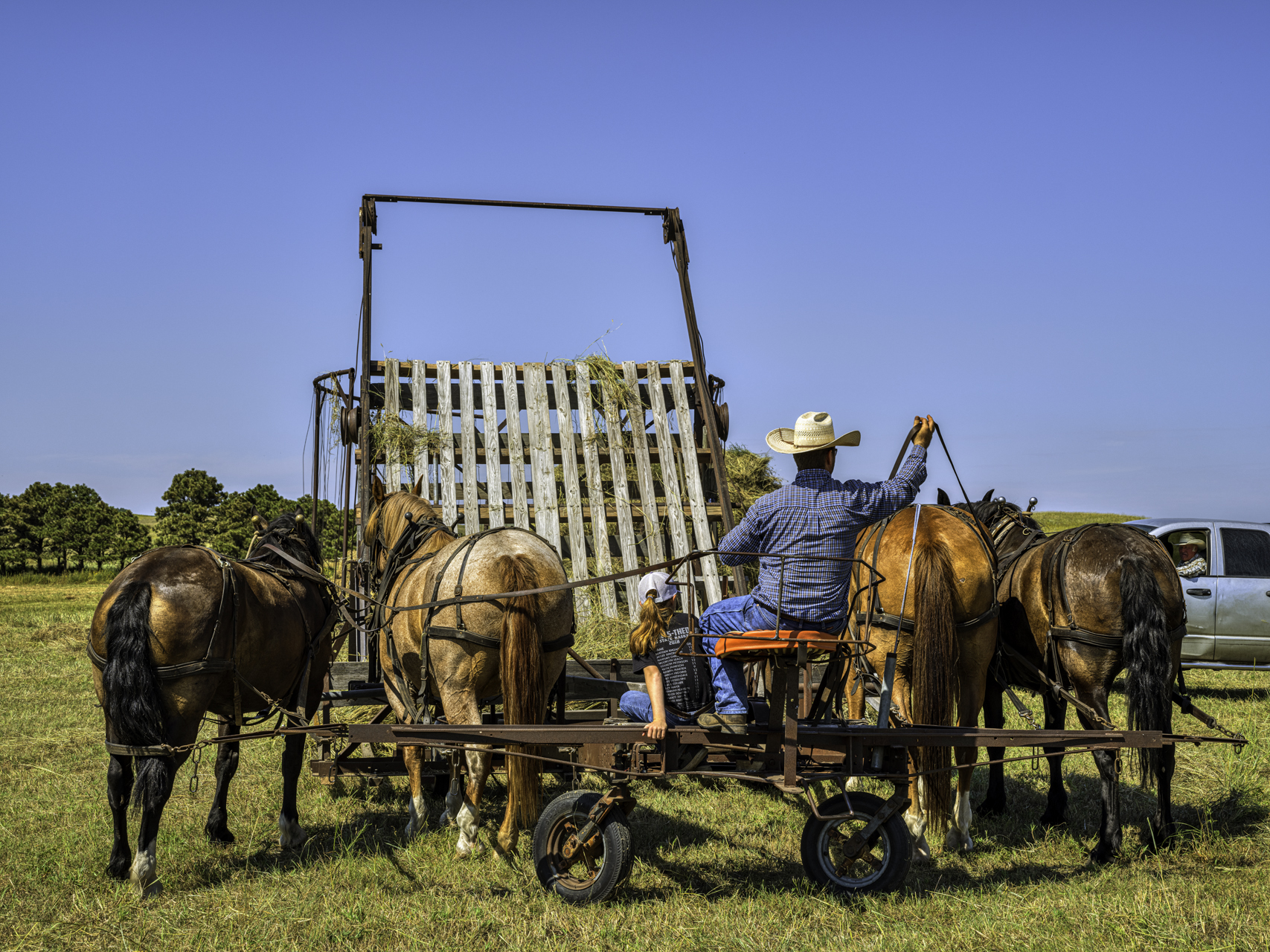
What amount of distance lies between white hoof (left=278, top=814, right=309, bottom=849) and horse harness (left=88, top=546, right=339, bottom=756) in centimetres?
64

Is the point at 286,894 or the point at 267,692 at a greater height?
the point at 267,692

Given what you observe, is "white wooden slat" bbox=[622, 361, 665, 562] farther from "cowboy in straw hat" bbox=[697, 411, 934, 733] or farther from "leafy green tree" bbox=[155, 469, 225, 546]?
"leafy green tree" bbox=[155, 469, 225, 546]

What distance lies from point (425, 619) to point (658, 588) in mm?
1447

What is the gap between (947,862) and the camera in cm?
489

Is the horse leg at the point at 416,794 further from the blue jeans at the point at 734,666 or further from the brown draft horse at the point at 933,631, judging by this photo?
the brown draft horse at the point at 933,631

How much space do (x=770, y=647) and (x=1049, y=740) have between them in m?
1.45

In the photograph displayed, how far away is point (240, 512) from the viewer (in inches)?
1766

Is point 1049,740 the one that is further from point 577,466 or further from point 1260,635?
point 1260,635

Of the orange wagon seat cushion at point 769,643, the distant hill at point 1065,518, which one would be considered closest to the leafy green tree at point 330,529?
the orange wagon seat cushion at point 769,643

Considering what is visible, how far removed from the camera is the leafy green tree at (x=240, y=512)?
138 feet

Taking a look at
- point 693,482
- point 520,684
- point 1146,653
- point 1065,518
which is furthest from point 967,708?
point 1065,518

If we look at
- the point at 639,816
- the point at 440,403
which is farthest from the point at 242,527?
the point at 639,816

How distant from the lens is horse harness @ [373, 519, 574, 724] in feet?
16.9

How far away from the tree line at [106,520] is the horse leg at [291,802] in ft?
135
